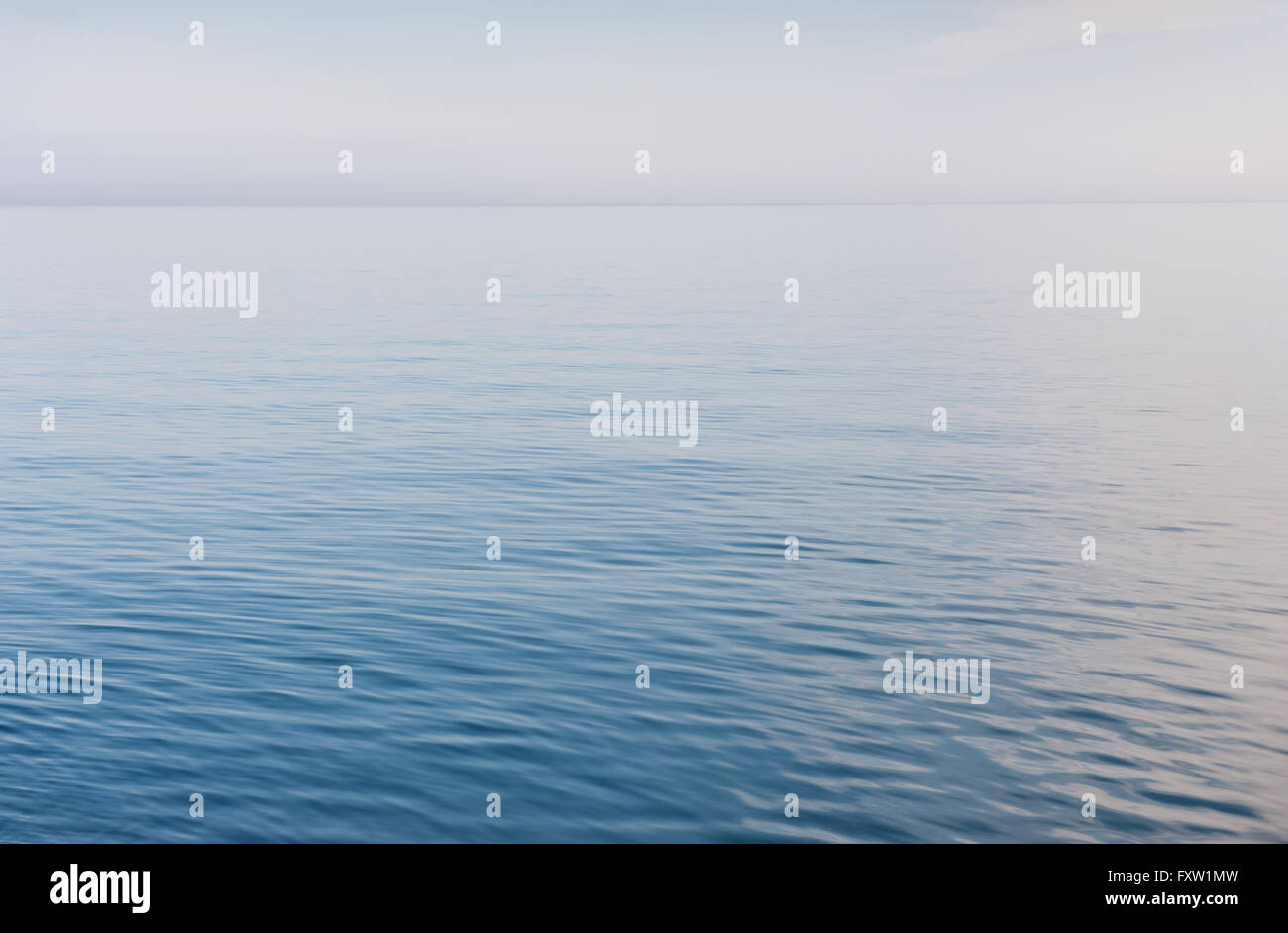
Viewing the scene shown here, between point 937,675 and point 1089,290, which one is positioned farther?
point 1089,290

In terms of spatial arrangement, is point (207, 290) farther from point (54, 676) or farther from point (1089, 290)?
point (54, 676)

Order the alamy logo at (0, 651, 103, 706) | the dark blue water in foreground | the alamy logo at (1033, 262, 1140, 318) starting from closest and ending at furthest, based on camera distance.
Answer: the dark blue water in foreground < the alamy logo at (0, 651, 103, 706) < the alamy logo at (1033, 262, 1140, 318)

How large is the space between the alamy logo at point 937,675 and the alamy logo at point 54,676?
440 inches

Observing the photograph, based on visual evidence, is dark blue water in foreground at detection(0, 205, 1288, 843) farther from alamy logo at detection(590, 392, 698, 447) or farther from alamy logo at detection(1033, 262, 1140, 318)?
alamy logo at detection(1033, 262, 1140, 318)

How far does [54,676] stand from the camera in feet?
62.9

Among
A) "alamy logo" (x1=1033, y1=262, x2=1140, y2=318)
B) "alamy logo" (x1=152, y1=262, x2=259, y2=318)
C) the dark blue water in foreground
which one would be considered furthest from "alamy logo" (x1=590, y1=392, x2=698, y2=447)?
"alamy logo" (x1=1033, y1=262, x2=1140, y2=318)

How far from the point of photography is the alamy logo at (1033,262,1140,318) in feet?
296

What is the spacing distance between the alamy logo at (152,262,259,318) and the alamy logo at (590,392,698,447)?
43658 millimetres

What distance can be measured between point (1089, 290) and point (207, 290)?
71.5 meters
